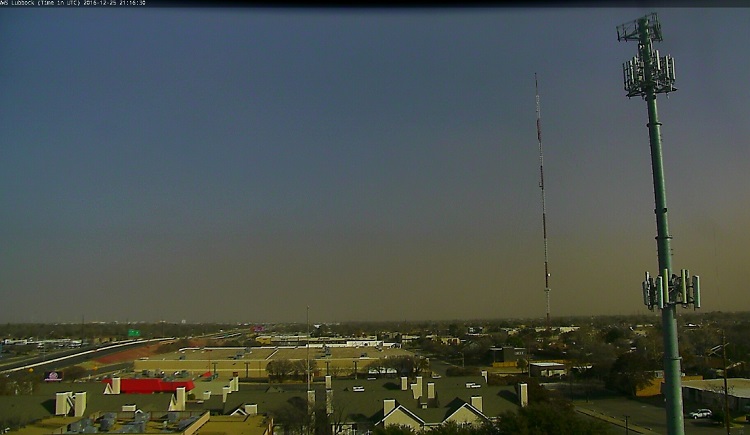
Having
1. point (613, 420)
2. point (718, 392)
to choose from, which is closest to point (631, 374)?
point (718, 392)

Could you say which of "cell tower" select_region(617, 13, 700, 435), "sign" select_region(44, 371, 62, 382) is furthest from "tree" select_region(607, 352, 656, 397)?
"sign" select_region(44, 371, 62, 382)

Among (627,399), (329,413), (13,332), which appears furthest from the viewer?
(13,332)

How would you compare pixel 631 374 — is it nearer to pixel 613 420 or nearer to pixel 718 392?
pixel 718 392

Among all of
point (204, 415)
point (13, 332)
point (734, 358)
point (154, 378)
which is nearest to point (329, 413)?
point (204, 415)

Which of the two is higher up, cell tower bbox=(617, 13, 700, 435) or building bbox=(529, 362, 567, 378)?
cell tower bbox=(617, 13, 700, 435)

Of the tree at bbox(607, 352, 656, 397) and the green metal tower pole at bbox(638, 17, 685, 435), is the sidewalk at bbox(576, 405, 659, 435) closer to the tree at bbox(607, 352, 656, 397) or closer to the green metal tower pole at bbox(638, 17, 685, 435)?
the tree at bbox(607, 352, 656, 397)

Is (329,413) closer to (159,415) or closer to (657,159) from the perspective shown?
(159,415)

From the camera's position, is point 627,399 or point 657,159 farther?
point 627,399
